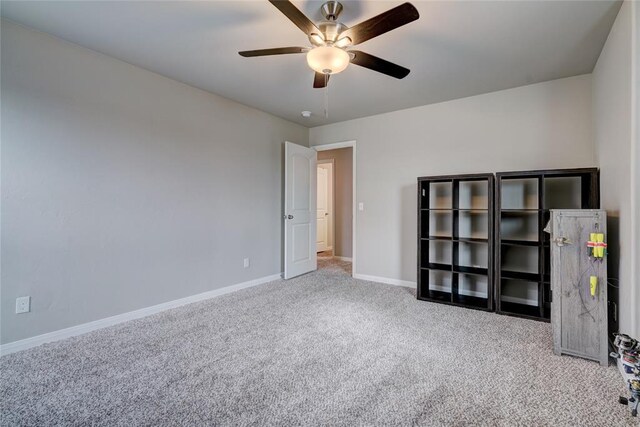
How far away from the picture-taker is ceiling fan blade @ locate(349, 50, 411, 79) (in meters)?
1.99

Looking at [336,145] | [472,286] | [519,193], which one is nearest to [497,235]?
[519,193]

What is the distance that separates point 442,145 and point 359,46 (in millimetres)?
1797

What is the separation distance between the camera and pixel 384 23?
1.65 m

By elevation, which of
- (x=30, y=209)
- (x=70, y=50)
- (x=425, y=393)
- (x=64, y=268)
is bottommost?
(x=425, y=393)

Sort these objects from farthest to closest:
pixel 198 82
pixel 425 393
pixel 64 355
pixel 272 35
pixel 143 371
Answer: pixel 198 82 < pixel 272 35 < pixel 64 355 < pixel 143 371 < pixel 425 393

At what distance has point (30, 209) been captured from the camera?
2.22 meters

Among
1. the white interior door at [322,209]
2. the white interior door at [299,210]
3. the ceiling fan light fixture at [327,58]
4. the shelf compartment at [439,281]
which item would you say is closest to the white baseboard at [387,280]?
the shelf compartment at [439,281]

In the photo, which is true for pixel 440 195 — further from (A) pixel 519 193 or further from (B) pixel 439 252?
(A) pixel 519 193

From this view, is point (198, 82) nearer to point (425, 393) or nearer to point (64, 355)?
point (64, 355)

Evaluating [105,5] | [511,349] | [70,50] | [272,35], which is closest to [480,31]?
[272,35]

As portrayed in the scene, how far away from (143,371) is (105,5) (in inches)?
95.8

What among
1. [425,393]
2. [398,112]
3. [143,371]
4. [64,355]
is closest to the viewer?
[425,393]

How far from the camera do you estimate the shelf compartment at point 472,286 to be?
3.46m

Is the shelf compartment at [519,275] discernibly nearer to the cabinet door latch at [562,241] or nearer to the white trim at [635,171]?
the cabinet door latch at [562,241]
